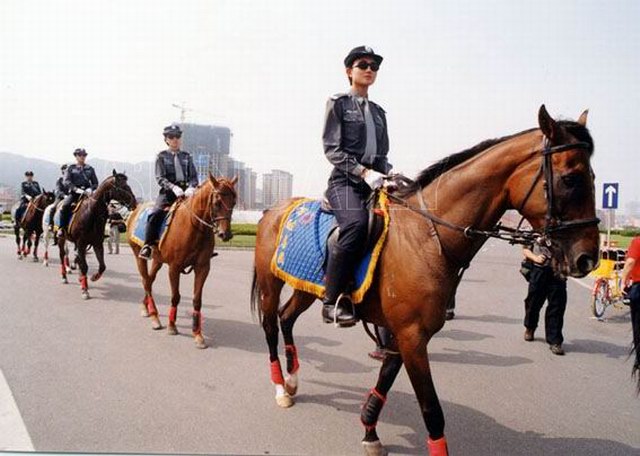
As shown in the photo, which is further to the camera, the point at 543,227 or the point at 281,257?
the point at 281,257

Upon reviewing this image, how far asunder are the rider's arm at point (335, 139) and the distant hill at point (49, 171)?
2.72 metres

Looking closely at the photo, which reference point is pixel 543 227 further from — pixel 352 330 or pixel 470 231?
pixel 352 330

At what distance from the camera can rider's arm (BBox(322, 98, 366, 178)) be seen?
9.11ft

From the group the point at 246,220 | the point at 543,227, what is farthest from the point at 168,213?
the point at 543,227

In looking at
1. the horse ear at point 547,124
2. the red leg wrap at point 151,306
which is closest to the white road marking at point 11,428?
the red leg wrap at point 151,306

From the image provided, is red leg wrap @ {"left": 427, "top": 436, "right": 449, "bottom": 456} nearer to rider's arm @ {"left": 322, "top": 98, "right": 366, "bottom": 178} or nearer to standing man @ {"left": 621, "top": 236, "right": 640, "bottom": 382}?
rider's arm @ {"left": 322, "top": 98, "right": 366, "bottom": 178}

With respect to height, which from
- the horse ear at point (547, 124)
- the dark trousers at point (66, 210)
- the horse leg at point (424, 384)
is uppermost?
the horse ear at point (547, 124)

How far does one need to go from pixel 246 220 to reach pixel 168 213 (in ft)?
4.90

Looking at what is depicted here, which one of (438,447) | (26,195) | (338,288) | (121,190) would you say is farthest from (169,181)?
(26,195)

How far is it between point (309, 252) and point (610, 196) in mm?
2156

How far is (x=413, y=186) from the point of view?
264 cm

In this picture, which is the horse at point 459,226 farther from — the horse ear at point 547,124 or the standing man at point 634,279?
the standing man at point 634,279

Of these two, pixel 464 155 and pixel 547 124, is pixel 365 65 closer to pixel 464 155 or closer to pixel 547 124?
pixel 464 155

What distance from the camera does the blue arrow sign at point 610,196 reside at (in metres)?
2.82
